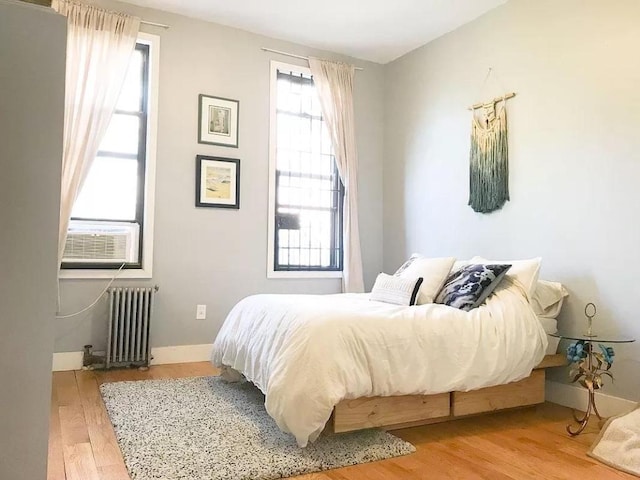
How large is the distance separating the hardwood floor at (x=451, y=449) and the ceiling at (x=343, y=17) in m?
2.96

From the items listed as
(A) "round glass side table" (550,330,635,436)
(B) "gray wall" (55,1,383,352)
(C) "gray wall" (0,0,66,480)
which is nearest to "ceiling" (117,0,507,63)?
(B) "gray wall" (55,1,383,352)

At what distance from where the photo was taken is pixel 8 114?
1.11m

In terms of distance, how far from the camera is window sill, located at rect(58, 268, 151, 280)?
379 cm

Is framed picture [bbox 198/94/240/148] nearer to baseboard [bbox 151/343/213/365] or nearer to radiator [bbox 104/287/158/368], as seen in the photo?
radiator [bbox 104/287/158/368]

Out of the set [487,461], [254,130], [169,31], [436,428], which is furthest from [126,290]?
[487,461]

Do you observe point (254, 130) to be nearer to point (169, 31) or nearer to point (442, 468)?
point (169, 31)

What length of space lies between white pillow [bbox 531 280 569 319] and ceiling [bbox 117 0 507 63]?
2.15 meters

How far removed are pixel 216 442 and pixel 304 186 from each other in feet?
9.50

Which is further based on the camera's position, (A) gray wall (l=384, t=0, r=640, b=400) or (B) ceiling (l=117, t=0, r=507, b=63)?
(B) ceiling (l=117, t=0, r=507, b=63)

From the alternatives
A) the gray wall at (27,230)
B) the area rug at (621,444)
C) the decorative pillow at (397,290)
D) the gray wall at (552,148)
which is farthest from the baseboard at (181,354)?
the gray wall at (27,230)

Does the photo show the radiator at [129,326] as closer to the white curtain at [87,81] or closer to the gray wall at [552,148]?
the white curtain at [87,81]

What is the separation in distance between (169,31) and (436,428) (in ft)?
11.8

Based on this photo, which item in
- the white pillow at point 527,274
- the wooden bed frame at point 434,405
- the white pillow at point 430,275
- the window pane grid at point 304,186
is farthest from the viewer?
the window pane grid at point 304,186

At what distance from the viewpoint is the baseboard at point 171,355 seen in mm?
3777
